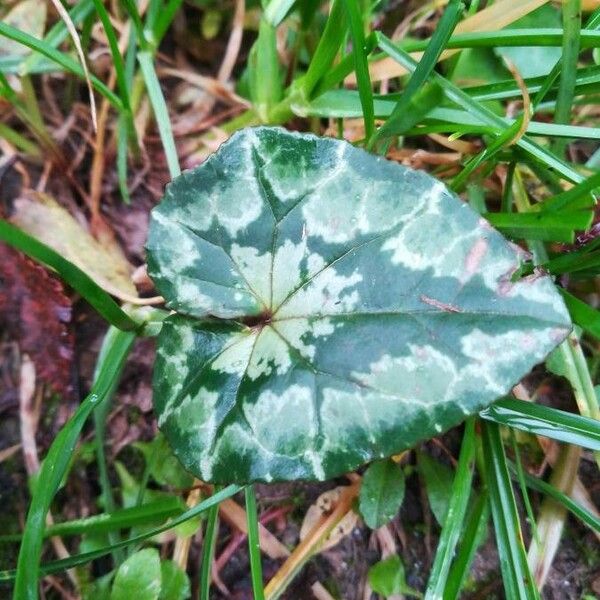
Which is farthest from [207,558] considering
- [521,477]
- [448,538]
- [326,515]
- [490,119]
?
[490,119]

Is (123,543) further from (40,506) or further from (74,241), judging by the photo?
(74,241)

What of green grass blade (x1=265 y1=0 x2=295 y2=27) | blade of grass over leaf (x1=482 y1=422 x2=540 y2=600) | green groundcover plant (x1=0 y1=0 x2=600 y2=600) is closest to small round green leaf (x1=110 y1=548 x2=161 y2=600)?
green groundcover plant (x1=0 y1=0 x2=600 y2=600)

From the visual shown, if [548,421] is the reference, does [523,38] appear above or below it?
above

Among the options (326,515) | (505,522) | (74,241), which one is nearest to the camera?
(505,522)

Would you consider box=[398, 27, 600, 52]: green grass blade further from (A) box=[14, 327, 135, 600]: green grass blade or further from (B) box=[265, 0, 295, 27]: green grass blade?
(A) box=[14, 327, 135, 600]: green grass blade

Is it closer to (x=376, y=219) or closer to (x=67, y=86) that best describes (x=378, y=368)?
(x=376, y=219)

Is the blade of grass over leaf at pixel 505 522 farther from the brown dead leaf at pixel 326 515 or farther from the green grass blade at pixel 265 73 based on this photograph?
the green grass blade at pixel 265 73
